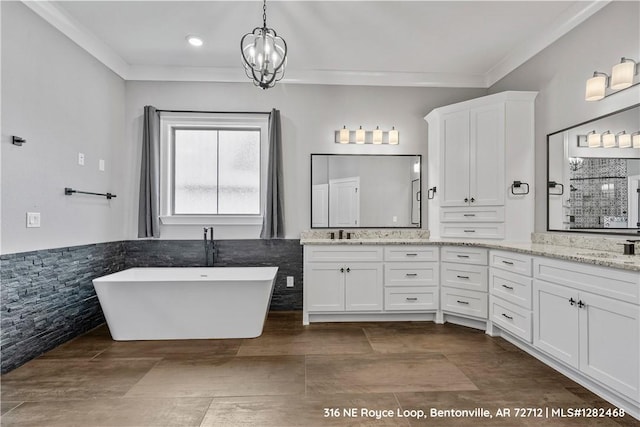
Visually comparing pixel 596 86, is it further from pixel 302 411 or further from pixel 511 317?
pixel 302 411

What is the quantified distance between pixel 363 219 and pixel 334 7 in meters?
2.22

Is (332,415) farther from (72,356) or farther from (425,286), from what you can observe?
(72,356)

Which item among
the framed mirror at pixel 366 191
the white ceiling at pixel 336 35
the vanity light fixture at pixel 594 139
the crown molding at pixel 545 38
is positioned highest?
the white ceiling at pixel 336 35

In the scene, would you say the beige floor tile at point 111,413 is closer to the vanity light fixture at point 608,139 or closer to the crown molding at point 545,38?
the vanity light fixture at point 608,139

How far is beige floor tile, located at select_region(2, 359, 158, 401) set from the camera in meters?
2.03

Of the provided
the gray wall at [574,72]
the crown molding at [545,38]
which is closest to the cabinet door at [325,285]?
the gray wall at [574,72]

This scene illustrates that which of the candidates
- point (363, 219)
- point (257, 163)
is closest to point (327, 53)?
point (257, 163)

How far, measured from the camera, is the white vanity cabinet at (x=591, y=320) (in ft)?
5.72

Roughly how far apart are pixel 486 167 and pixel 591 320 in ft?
5.76

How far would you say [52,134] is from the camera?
269cm

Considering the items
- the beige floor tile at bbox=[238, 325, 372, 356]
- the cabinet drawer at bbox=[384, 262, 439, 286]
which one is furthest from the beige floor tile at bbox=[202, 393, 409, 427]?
the cabinet drawer at bbox=[384, 262, 439, 286]

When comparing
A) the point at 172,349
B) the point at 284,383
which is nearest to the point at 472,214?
the point at 284,383

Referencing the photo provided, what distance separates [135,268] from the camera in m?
3.61

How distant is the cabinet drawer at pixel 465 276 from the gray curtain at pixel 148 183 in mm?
3246
